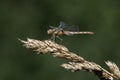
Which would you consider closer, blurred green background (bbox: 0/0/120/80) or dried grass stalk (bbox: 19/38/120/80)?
dried grass stalk (bbox: 19/38/120/80)

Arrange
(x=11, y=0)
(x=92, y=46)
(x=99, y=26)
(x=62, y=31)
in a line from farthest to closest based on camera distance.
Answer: (x=11, y=0)
(x=99, y=26)
(x=92, y=46)
(x=62, y=31)

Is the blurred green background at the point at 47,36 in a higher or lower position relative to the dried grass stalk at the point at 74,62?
higher

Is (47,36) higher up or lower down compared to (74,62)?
higher up

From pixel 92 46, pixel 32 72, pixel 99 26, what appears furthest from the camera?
pixel 99 26

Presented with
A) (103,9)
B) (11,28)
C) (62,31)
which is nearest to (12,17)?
(11,28)

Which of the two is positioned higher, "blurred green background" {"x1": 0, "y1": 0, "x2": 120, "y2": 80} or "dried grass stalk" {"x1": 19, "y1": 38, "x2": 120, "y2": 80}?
"blurred green background" {"x1": 0, "y1": 0, "x2": 120, "y2": 80}

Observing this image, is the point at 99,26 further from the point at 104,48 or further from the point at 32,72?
the point at 32,72

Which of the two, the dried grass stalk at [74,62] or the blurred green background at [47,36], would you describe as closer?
the dried grass stalk at [74,62]

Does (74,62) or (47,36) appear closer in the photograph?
(74,62)
